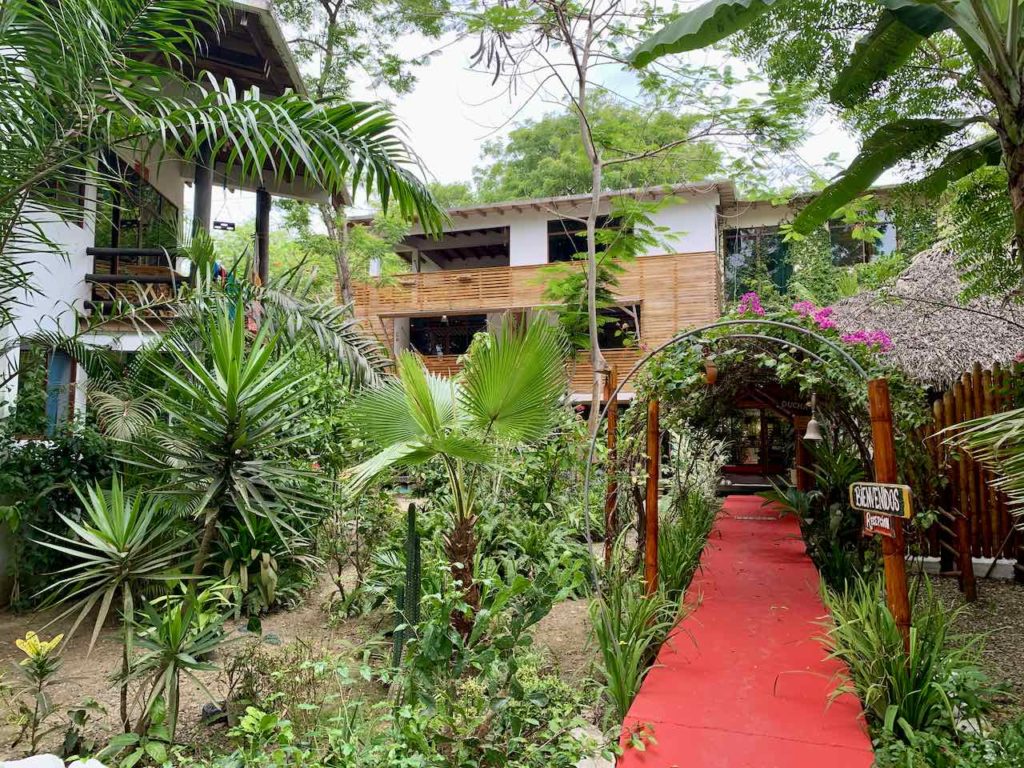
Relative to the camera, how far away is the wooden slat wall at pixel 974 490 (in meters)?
5.83

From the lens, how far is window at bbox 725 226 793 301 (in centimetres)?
1895

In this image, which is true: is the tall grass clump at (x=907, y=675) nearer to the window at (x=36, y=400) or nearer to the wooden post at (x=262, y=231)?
the window at (x=36, y=400)

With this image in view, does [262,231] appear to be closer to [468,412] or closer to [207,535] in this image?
[468,412]

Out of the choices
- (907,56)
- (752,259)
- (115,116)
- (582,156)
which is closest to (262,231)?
(115,116)

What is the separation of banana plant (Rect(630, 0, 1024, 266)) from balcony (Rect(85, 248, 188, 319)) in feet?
20.1

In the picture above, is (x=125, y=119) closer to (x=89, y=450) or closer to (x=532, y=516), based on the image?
(x=89, y=450)

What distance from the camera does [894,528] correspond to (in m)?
3.60

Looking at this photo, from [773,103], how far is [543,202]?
984 cm

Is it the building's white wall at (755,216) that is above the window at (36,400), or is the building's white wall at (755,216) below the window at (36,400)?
above

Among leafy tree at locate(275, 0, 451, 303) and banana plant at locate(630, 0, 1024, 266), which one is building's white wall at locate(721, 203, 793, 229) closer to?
leafy tree at locate(275, 0, 451, 303)

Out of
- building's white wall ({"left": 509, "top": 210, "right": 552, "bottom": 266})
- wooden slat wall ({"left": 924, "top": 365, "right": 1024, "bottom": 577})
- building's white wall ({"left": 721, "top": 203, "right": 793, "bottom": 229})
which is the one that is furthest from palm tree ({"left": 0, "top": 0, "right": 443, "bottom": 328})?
building's white wall ({"left": 721, "top": 203, "right": 793, "bottom": 229})

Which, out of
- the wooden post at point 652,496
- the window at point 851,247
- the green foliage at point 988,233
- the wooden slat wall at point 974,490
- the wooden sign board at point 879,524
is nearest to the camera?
the wooden sign board at point 879,524

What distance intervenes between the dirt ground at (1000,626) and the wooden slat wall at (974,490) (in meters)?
0.34

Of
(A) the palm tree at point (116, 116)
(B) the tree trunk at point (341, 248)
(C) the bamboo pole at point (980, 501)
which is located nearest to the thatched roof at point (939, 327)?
(C) the bamboo pole at point (980, 501)
